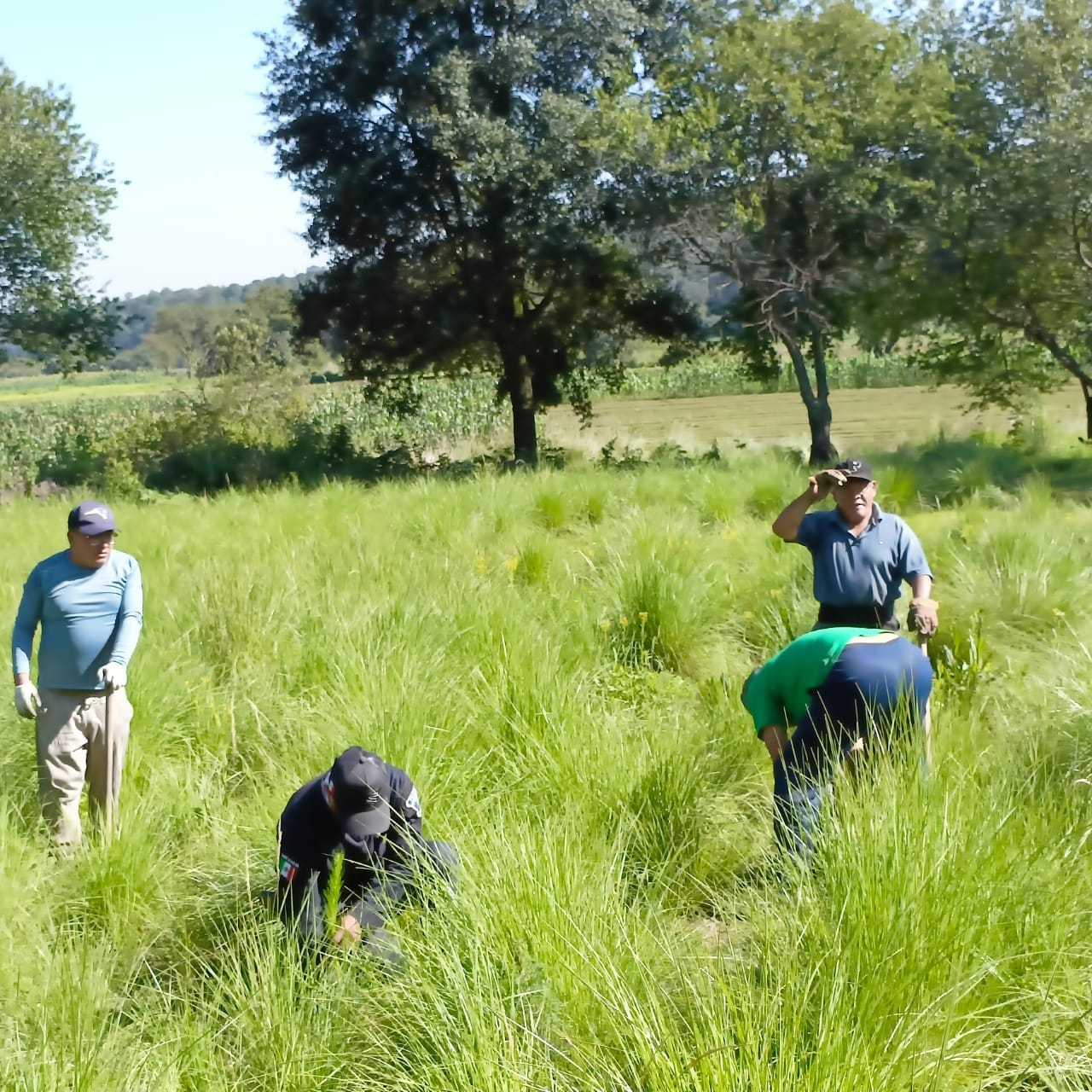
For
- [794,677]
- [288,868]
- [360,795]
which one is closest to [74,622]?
[288,868]

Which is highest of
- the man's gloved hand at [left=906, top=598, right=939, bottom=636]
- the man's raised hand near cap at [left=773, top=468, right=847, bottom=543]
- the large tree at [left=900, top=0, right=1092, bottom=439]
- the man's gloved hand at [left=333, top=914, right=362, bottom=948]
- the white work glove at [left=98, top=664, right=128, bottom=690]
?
the large tree at [left=900, top=0, right=1092, bottom=439]

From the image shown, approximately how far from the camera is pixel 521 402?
20562 millimetres

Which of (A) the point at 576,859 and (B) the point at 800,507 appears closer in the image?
(A) the point at 576,859

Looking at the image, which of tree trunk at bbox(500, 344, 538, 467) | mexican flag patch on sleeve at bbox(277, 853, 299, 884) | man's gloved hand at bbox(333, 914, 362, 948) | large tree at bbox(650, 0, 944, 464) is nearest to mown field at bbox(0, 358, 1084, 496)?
tree trunk at bbox(500, 344, 538, 467)

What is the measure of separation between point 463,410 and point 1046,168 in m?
17.6

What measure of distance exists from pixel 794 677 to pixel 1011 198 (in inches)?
516

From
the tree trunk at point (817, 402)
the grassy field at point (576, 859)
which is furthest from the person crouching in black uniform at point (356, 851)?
the tree trunk at point (817, 402)

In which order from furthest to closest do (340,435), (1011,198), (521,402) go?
1. (340,435)
2. (521,402)
3. (1011,198)

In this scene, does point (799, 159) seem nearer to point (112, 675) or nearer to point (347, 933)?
point (112, 675)

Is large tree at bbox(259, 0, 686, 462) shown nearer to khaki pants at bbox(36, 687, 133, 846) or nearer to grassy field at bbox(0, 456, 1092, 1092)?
grassy field at bbox(0, 456, 1092, 1092)

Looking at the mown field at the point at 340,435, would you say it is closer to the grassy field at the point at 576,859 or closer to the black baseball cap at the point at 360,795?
the grassy field at the point at 576,859

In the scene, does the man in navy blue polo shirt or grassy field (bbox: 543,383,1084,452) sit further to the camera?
grassy field (bbox: 543,383,1084,452)

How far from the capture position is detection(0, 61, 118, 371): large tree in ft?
70.7

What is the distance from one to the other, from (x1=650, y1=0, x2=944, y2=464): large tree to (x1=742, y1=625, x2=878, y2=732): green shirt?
44.6 feet
